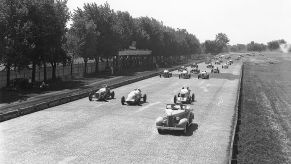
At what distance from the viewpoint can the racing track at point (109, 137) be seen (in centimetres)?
1838

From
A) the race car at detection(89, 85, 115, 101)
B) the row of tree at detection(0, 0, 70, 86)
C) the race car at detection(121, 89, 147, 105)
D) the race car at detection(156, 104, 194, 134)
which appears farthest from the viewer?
the row of tree at detection(0, 0, 70, 86)

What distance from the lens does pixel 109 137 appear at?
22.3 meters

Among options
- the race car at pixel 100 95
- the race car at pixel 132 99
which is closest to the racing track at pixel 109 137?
the race car at pixel 132 99

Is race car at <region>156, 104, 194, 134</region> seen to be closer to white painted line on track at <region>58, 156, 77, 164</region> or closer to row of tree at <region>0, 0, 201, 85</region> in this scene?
white painted line on track at <region>58, 156, 77, 164</region>

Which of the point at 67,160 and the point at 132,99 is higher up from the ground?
the point at 132,99

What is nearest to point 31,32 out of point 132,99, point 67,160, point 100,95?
point 100,95

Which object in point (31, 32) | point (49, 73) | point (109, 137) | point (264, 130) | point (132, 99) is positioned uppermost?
point (31, 32)

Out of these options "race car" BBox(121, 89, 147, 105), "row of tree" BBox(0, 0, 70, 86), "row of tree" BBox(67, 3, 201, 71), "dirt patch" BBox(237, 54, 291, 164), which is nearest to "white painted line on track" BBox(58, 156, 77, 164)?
"dirt patch" BBox(237, 54, 291, 164)

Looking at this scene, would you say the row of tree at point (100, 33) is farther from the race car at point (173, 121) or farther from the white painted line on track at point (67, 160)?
the white painted line on track at point (67, 160)

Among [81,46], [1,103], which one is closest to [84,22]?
[81,46]

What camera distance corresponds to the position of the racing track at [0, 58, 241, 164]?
1838cm

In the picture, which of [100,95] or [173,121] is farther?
[100,95]

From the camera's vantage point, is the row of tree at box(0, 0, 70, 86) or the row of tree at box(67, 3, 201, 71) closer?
the row of tree at box(0, 0, 70, 86)

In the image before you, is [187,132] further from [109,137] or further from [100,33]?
[100,33]
